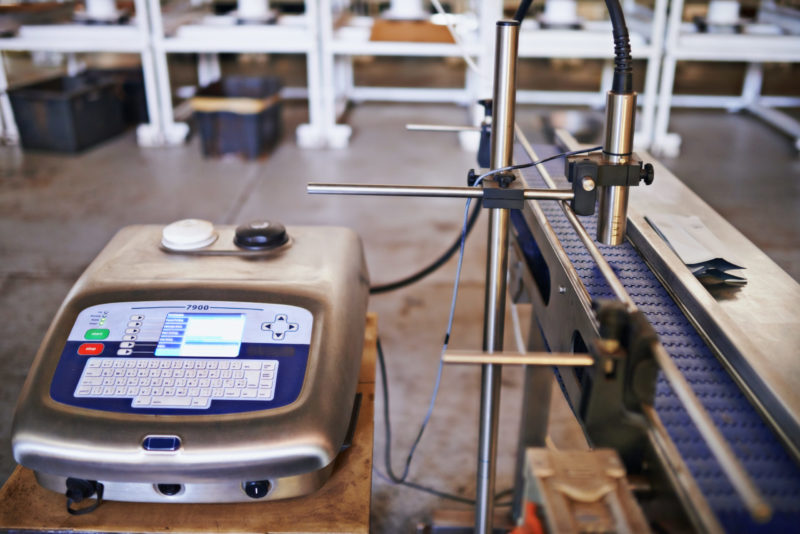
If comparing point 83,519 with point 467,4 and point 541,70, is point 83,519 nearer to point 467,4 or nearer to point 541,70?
point 541,70

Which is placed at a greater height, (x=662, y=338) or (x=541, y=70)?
(x=662, y=338)

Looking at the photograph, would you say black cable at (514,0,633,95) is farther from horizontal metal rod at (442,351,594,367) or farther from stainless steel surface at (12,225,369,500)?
stainless steel surface at (12,225,369,500)

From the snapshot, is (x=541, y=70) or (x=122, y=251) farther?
(x=541, y=70)

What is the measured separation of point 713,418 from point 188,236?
0.74 m

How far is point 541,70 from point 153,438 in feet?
18.4

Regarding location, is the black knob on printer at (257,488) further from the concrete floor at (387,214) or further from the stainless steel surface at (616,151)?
the concrete floor at (387,214)

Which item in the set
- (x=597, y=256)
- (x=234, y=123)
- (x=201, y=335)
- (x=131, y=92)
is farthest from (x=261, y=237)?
(x=131, y=92)

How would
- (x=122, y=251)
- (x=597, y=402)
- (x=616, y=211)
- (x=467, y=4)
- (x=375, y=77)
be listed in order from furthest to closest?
(x=467, y=4) → (x=375, y=77) → (x=122, y=251) → (x=616, y=211) → (x=597, y=402)

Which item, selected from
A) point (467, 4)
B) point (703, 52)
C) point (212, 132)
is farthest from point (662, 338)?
point (467, 4)

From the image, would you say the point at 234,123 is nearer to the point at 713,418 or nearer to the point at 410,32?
the point at 410,32

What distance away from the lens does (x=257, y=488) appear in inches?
33.1

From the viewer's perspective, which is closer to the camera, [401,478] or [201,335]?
[201,335]

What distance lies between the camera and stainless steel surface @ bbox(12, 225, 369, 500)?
797mm

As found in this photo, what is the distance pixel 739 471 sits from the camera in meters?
0.49
